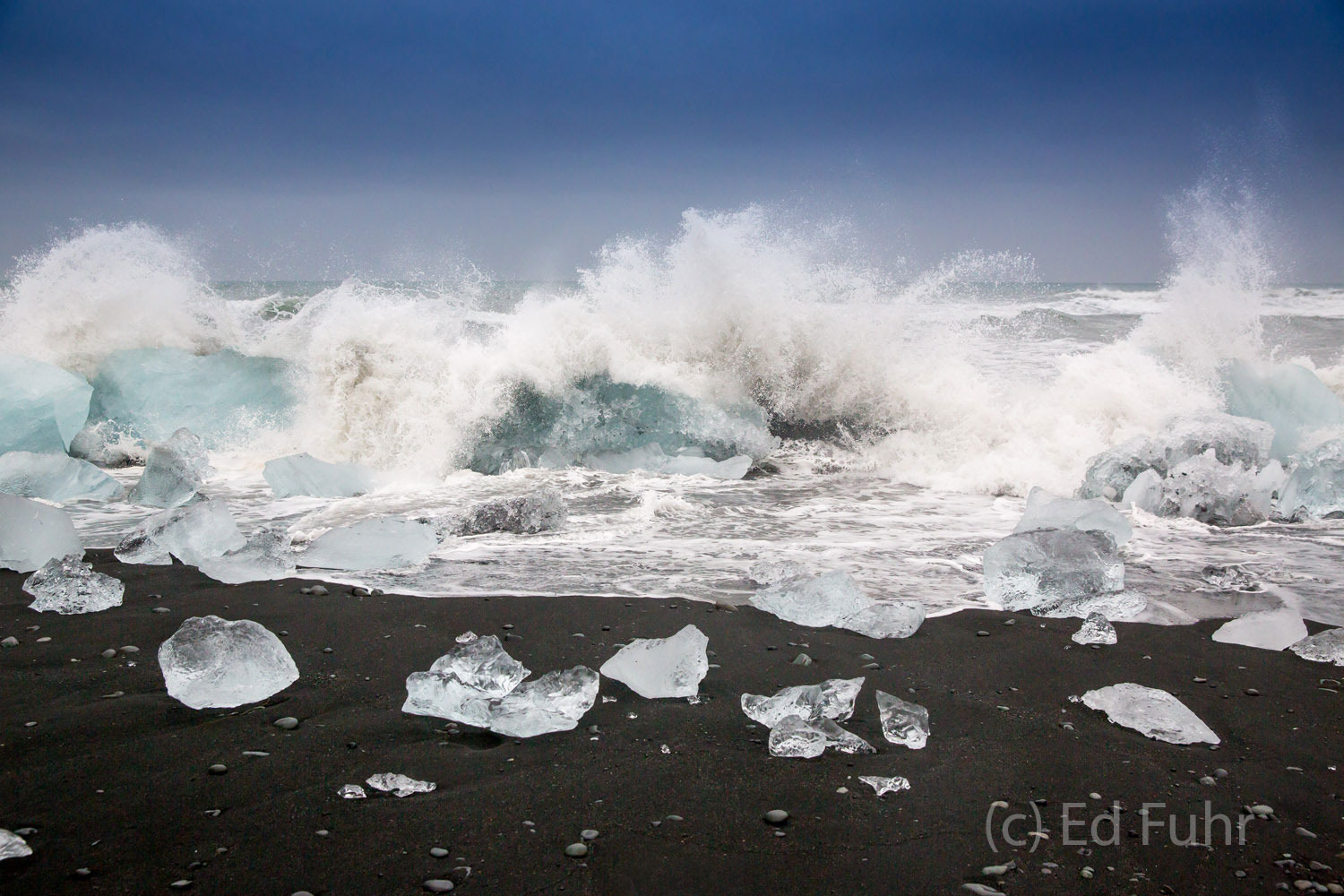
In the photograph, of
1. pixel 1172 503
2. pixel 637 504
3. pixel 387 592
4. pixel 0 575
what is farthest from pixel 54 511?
pixel 1172 503

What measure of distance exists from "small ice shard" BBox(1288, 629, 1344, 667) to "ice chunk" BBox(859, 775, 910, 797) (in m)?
1.78

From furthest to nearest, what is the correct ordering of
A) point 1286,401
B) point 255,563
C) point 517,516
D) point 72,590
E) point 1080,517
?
1. point 1286,401
2. point 517,516
3. point 1080,517
4. point 255,563
5. point 72,590

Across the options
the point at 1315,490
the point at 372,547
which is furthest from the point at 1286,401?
the point at 372,547

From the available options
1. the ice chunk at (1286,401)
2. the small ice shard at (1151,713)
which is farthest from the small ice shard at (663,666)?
the ice chunk at (1286,401)

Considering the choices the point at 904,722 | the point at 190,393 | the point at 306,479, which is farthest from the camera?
the point at 190,393

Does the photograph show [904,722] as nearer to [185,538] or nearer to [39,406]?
[185,538]

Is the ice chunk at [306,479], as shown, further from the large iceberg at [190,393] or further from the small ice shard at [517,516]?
the large iceberg at [190,393]

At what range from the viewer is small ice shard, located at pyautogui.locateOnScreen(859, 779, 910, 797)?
193 cm

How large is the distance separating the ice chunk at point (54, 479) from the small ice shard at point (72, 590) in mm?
2690

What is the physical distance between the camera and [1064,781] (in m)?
1.99

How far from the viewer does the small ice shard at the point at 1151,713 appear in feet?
7.29

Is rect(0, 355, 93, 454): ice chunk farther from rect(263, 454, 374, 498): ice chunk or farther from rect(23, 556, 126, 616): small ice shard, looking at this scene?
rect(23, 556, 126, 616): small ice shard

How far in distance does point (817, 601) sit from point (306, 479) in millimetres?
4054

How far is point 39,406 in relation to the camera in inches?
262
